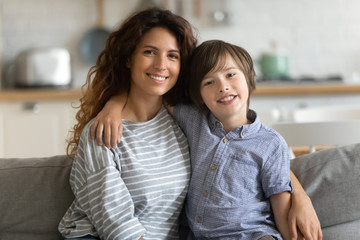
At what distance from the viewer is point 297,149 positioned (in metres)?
2.54

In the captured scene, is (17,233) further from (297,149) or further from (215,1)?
(215,1)

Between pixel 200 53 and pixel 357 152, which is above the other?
pixel 200 53

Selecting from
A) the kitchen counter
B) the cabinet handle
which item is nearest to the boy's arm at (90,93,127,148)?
the kitchen counter

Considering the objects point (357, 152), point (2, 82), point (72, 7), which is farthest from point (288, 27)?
point (357, 152)

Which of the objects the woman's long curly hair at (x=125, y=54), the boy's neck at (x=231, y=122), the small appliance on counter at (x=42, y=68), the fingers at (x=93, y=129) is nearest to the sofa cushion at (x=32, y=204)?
the woman's long curly hair at (x=125, y=54)

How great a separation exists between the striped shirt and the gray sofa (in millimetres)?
95

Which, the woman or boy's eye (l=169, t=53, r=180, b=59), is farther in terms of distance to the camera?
boy's eye (l=169, t=53, r=180, b=59)

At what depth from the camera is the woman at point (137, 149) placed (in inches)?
63.2

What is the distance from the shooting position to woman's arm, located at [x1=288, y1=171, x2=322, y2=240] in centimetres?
161

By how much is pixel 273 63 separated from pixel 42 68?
1741 mm

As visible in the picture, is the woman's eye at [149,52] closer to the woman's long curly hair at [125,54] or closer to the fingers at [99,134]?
the woman's long curly hair at [125,54]

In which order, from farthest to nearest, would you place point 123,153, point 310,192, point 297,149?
point 297,149
point 310,192
point 123,153

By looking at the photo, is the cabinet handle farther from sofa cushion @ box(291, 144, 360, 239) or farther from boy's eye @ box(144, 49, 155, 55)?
sofa cushion @ box(291, 144, 360, 239)

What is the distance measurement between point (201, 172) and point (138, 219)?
0.75 ft
